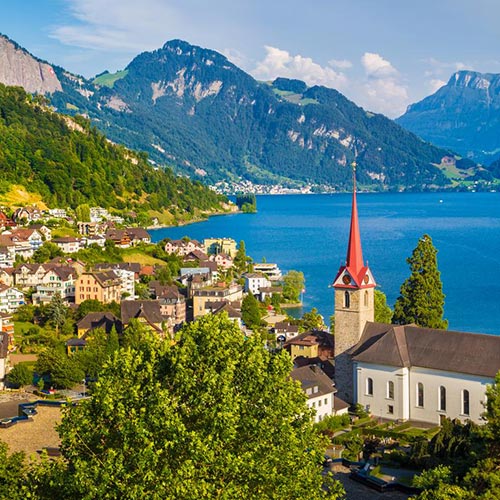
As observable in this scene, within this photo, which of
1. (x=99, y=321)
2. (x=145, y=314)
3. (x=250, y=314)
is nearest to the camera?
(x=99, y=321)

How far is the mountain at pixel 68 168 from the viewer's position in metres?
96.9

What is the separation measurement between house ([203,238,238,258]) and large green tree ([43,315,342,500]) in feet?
216

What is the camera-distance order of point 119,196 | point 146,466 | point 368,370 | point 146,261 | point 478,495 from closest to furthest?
point 146,466 → point 478,495 → point 368,370 → point 146,261 → point 119,196

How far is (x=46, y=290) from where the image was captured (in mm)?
56312

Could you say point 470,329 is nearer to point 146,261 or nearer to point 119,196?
point 146,261

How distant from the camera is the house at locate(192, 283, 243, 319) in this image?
179ft

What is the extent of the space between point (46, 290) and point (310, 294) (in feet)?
73.3

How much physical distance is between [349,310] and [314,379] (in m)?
3.43

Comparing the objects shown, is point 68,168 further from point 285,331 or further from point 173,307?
point 285,331

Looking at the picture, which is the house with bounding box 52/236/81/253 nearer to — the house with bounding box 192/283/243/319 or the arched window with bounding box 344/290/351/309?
the house with bounding box 192/283/243/319

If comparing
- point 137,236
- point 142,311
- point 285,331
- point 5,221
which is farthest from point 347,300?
point 5,221

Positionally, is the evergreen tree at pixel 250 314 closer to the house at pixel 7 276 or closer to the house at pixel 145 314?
the house at pixel 145 314

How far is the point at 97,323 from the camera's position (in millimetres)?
46750

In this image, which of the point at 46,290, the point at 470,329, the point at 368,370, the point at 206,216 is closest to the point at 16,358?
the point at 46,290
